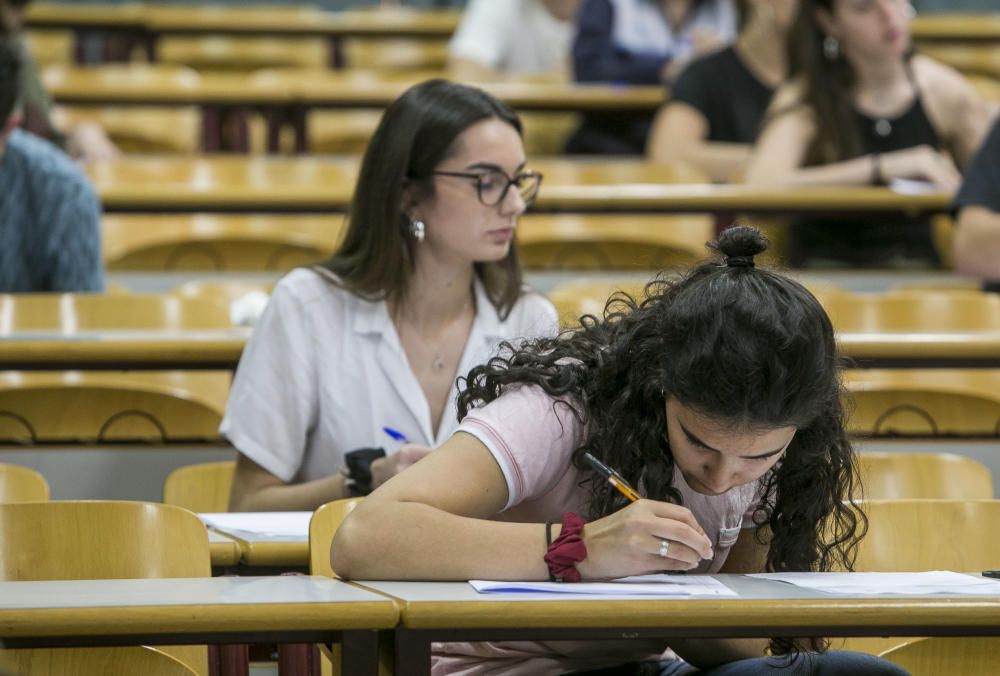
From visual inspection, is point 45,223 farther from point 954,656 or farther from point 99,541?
point 954,656

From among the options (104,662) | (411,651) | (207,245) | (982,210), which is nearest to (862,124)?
(982,210)

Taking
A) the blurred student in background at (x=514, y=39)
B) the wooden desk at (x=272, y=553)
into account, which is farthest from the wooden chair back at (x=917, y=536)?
the blurred student in background at (x=514, y=39)

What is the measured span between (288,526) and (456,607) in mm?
769

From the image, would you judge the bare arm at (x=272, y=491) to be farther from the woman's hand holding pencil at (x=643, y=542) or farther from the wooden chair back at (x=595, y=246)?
the wooden chair back at (x=595, y=246)

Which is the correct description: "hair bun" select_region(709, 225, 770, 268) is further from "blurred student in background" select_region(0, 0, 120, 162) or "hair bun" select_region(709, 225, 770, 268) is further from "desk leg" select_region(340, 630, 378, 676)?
"blurred student in background" select_region(0, 0, 120, 162)

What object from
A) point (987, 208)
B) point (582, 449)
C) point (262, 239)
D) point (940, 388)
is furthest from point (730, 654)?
point (262, 239)

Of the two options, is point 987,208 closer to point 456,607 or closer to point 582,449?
point 582,449

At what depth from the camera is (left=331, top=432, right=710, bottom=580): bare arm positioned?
1.78m

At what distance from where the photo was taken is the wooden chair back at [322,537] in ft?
6.72

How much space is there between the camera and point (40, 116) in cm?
471

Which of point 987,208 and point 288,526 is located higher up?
point 987,208

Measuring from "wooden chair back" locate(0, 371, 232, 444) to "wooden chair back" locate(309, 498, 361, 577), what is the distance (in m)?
1.10

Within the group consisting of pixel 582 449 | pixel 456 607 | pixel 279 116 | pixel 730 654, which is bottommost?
pixel 730 654

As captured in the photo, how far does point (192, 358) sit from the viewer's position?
2.97m
